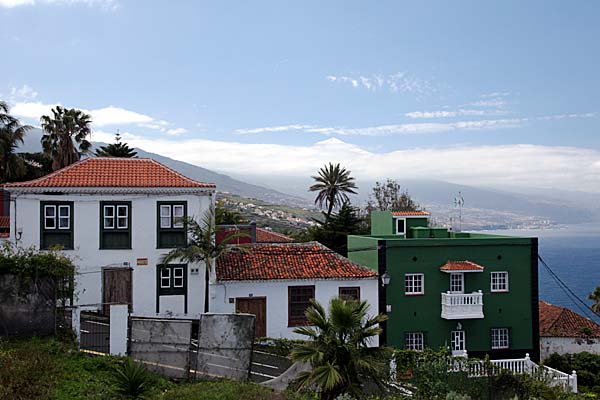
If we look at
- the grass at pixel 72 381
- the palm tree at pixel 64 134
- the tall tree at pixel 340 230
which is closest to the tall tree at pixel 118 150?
the palm tree at pixel 64 134

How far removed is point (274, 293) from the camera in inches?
947

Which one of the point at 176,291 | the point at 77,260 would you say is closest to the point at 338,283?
the point at 176,291

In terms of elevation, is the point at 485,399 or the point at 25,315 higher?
the point at 25,315

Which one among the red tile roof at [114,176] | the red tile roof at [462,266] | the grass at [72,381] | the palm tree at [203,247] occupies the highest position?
the red tile roof at [114,176]

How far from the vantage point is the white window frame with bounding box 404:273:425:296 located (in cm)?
2602

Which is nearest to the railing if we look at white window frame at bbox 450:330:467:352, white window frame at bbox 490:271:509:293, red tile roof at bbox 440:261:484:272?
white window frame at bbox 450:330:467:352

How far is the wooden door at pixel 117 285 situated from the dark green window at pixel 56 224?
1886mm

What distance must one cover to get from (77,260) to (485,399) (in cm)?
1629

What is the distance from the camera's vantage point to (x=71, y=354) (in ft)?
52.6

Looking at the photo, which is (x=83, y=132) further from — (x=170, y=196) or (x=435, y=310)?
(x=435, y=310)

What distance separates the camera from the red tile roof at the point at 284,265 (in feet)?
79.1

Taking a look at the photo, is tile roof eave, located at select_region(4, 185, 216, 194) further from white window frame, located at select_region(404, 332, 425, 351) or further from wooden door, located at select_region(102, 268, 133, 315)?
white window frame, located at select_region(404, 332, 425, 351)

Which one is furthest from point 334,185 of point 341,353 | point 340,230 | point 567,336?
A: point 341,353

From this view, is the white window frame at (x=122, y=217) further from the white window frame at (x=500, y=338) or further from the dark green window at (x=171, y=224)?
the white window frame at (x=500, y=338)
